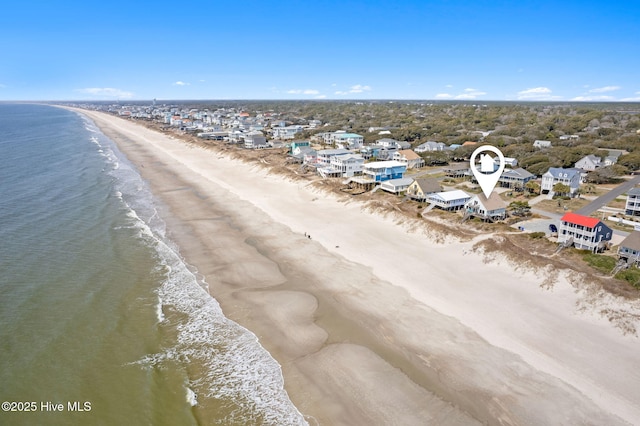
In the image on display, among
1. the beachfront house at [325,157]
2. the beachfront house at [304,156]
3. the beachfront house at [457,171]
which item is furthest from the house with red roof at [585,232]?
the beachfront house at [304,156]

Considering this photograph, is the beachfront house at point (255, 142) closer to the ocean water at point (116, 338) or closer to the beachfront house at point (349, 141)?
the beachfront house at point (349, 141)

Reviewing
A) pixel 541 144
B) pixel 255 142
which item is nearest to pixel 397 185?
pixel 541 144

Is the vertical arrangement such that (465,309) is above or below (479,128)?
below

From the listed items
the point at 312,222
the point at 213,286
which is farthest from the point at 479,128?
the point at 213,286

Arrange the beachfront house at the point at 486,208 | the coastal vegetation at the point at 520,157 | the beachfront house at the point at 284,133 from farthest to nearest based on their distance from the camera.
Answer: the beachfront house at the point at 284,133 → the beachfront house at the point at 486,208 → the coastal vegetation at the point at 520,157

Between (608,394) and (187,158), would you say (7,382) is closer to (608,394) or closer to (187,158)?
(608,394)

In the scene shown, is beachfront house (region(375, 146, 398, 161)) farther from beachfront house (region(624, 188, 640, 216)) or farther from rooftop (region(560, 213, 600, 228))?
rooftop (region(560, 213, 600, 228))

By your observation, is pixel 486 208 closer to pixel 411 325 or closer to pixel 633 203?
pixel 633 203
